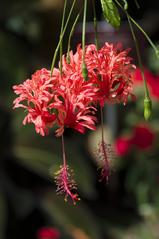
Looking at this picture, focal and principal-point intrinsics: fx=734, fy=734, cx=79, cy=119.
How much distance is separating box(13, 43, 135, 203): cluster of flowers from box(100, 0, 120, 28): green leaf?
9cm

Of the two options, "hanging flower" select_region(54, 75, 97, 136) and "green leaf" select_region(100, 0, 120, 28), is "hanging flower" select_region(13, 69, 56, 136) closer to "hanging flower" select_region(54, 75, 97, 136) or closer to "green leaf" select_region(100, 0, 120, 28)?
"hanging flower" select_region(54, 75, 97, 136)

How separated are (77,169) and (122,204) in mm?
857

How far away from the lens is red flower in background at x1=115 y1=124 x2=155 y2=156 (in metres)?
4.36

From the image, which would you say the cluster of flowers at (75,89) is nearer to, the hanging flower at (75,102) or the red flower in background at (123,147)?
the hanging flower at (75,102)

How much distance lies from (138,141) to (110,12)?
303cm

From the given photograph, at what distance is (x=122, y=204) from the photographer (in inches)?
219

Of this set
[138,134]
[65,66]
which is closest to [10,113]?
[138,134]

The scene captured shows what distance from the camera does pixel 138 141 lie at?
4375 millimetres

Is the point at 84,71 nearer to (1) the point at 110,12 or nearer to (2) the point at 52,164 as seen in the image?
(1) the point at 110,12

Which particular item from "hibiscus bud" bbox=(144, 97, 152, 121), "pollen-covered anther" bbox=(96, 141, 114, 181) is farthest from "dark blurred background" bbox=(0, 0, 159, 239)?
"hibiscus bud" bbox=(144, 97, 152, 121)

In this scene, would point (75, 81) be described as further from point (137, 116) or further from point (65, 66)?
point (137, 116)

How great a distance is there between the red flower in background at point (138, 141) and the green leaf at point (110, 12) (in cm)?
298

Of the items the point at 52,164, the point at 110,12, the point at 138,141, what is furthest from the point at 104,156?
the point at 52,164

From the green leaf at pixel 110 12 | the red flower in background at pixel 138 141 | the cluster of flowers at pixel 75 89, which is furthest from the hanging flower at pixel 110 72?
the red flower in background at pixel 138 141
